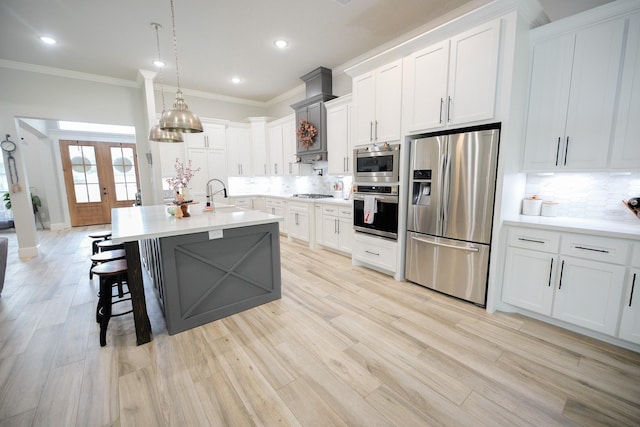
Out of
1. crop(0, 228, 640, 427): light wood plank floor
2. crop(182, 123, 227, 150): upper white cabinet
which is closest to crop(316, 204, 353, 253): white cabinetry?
crop(0, 228, 640, 427): light wood plank floor

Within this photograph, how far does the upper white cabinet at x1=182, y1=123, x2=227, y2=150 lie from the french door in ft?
13.6

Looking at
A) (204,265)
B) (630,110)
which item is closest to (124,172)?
(204,265)

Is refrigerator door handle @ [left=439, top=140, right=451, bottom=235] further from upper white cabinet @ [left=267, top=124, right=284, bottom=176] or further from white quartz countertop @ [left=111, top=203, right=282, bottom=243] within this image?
upper white cabinet @ [left=267, top=124, right=284, bottom=176]

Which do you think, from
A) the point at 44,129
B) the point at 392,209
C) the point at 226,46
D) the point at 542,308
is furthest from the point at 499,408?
the point at 44,129

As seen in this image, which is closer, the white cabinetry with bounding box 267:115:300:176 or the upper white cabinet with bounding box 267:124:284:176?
the white cabinetry with bounding box 267:115:300:176

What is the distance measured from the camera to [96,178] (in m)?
7.69

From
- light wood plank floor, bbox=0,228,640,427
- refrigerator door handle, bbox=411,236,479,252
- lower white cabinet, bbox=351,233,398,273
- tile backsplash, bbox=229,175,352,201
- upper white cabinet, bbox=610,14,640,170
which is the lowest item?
light wood plank floor, bbox=0,228,640,427

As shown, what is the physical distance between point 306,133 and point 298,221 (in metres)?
1.69

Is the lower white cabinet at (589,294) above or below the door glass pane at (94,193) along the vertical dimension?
below

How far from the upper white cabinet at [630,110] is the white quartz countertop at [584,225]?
18.8 inches

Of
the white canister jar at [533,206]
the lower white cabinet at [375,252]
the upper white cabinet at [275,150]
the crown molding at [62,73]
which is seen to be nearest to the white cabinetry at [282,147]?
the upper white cabinet at [275,150]

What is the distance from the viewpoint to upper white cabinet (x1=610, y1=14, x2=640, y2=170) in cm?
197

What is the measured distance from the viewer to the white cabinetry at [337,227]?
4066mm

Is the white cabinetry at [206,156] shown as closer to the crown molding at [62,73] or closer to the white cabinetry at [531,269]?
the crown molding at [62,73]
